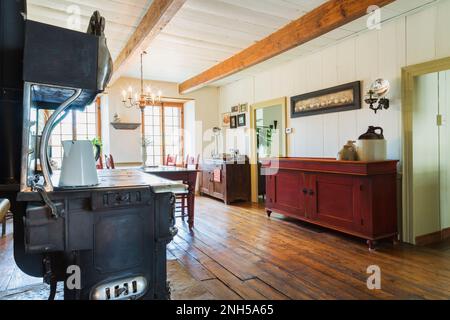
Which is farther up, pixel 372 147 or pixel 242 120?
pixel 242 120

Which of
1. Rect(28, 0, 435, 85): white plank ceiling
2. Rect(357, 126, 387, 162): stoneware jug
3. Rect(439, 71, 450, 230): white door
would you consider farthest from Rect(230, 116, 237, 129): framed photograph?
Rect(439, 71, 450, 230): white door

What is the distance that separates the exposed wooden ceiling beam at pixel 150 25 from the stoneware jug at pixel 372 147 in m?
2.35

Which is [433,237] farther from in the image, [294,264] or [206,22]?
[206,22]

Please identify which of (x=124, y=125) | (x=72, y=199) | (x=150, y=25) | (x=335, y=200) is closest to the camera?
(x=72, y=199)

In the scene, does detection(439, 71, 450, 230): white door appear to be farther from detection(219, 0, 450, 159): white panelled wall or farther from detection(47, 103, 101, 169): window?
detection(47, 103, 101, 169): window

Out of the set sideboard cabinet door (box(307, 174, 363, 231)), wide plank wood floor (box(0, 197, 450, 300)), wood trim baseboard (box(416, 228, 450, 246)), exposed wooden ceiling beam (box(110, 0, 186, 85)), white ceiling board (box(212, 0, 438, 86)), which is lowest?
wide plank wood floor (box(0, 197, 450, 300))

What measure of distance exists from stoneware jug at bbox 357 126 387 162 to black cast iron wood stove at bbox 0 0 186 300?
96.5 inches

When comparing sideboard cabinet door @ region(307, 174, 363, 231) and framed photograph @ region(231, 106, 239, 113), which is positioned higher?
framed photograph @ region(231, 106, 239, 113)

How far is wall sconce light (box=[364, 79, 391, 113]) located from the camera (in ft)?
10.8

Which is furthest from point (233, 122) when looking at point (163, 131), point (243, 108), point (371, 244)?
point (371, 244)

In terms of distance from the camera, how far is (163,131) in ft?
22.1

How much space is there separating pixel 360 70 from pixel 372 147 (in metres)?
1.15

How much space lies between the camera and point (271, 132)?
6477mm
